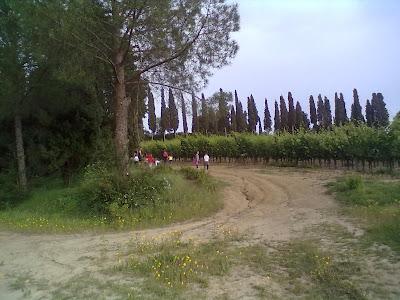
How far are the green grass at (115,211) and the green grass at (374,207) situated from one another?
4718mm

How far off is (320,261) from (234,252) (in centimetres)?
195

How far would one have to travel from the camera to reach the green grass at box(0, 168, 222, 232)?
15.0 metres

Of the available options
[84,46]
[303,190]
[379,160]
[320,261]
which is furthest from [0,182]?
[379,160]

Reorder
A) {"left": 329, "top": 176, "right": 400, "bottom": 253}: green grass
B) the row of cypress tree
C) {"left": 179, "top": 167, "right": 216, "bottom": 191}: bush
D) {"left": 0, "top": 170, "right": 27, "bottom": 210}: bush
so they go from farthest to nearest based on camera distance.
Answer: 1. the row of cypress tree
2. {"left": 0, "top": 170, "right": 27, "bottom": 210}: bush
3. {"left": 179, "top": 167, "right": 216, "bottom": 191}: bush
4. {"left": 329, "top": 176, "right": 400, "bottom": 253}: green grass

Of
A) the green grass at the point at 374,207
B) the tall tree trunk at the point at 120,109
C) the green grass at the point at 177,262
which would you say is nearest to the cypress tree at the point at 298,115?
the green grass at the point at 374,207

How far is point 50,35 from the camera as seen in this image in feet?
53.0

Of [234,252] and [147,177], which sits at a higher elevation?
[147,177]

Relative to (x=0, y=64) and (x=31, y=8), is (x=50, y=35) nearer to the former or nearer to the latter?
(x=31, y=8)

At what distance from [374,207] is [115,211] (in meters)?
7.98

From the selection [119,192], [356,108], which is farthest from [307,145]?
[356,108]

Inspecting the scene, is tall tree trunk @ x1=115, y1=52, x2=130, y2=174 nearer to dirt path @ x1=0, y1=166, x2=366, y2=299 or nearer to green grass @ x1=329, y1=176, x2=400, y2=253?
dirt path @ x1=0, y1=166, x2=366, y2=299

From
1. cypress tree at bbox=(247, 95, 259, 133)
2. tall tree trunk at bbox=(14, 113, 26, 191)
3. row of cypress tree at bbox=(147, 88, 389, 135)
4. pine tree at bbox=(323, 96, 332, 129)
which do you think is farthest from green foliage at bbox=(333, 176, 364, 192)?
pine tree at bbox=(323, 96, 332, 129)

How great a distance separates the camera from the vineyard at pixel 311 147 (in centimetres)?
2792

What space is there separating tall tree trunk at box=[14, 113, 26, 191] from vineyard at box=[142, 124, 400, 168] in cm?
1874
